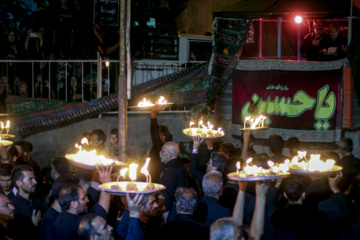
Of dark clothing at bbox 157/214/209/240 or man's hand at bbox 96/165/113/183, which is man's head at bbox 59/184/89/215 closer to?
man's hand at bbox 96/165/113/183

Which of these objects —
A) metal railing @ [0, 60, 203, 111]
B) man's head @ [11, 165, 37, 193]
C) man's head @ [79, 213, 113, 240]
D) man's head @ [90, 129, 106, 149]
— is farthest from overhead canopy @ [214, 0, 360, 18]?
man's head @ [79, 213, 113, 240]

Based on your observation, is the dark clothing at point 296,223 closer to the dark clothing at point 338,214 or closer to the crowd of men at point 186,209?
the crowd of men at point 186,209

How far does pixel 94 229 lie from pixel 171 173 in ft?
9.46

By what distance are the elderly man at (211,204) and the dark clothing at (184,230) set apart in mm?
471

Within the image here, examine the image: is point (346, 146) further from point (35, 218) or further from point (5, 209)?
point (5, 209)

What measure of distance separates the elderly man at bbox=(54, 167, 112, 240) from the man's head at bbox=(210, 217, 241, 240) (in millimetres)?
1752

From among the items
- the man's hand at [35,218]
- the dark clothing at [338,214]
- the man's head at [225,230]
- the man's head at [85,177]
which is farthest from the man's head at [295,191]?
the man's hand at [35,218]

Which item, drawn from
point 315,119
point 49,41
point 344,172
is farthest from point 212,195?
point 49,41

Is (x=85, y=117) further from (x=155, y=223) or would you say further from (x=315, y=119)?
(x=155, y=223)

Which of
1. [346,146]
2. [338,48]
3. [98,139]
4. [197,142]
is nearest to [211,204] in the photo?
[197,142]

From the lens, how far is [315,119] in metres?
12.4

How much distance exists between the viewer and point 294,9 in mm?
12133

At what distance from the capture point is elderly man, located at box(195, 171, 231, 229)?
22.5ft

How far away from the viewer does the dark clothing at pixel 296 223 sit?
6.43 m
